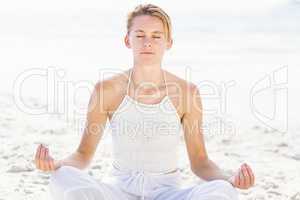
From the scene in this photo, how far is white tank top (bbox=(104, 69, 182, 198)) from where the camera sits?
2.95 m

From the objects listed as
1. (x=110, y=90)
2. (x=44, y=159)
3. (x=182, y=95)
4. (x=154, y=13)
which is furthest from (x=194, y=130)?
(x=44, y=159)

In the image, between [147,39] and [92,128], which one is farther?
[92,128]

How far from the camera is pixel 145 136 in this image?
2.96 meters

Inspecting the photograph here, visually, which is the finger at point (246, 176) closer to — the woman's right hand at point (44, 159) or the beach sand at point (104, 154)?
the woman's right hand at point (44, 159)

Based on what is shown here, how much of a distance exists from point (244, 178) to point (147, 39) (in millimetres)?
809

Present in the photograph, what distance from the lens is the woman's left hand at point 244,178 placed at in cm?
256

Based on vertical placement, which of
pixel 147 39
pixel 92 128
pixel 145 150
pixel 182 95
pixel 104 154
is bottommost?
pixel 104 154

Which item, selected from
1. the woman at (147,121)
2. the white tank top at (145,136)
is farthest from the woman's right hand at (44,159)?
the white tank top at (145,136)

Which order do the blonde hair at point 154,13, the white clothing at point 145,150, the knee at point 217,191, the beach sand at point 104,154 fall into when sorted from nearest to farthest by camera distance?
the knee at point 217,191 → the white clothing at point 145,150 → the blonde hair at point 154,13 → the beach sand at point 104,154

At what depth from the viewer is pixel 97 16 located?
11727 mm

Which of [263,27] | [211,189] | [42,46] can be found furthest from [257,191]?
[263,27]

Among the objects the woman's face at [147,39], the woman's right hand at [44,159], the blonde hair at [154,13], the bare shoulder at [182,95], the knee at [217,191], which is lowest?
the knee at [217,191]

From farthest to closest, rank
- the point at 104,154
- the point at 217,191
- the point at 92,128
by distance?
the point at 104,154 < the point at 92,128 < the point at 217,191

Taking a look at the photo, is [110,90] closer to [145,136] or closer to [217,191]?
[145,136]
